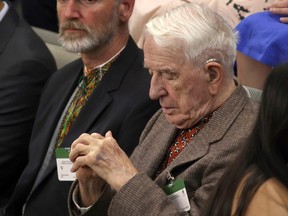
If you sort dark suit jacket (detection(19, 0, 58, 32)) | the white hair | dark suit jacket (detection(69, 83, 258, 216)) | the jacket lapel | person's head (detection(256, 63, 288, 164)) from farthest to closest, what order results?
dark suit jacket (detection(19, 0, 58, 32))
the jacket lapel
the white hair
dark suit jacket (detection(69, 83, 258, 216))
person's head (detection(256, 63, 288, 164))

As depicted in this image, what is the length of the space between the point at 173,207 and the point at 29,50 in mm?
1504

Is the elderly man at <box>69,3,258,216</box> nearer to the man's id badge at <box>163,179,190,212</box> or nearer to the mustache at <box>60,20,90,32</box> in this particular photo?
the man's id badge at <box>163,179,190,212</box>

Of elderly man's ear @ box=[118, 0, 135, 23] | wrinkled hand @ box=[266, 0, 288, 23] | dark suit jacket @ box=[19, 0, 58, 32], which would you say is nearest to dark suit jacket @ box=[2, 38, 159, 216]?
elderly man's ear @ box=[118, 0, 135, 23]

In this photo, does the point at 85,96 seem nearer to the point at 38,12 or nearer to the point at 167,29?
the point at 167,29

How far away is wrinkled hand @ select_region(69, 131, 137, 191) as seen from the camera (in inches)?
102

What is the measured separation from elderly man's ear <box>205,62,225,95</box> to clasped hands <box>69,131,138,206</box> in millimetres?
361

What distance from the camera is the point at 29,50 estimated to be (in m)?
3.76

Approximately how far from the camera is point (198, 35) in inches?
103

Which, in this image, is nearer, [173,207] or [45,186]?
[173,207]

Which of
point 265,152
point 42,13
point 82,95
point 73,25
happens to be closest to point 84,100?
point 82,95

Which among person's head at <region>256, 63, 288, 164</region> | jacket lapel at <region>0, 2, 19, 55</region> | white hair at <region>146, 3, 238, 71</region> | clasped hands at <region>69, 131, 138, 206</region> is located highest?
person's head at <region>256, 63, 288, 164</region>

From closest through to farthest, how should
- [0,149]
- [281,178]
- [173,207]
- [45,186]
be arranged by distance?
[281,178], [173,207], [45,186], [0,149]

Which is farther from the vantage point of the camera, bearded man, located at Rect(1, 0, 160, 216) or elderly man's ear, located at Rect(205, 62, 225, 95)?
bearded man, located at Rect(1, 0, 160, 216)

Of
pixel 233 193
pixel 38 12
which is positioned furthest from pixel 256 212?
pixel 38 12
